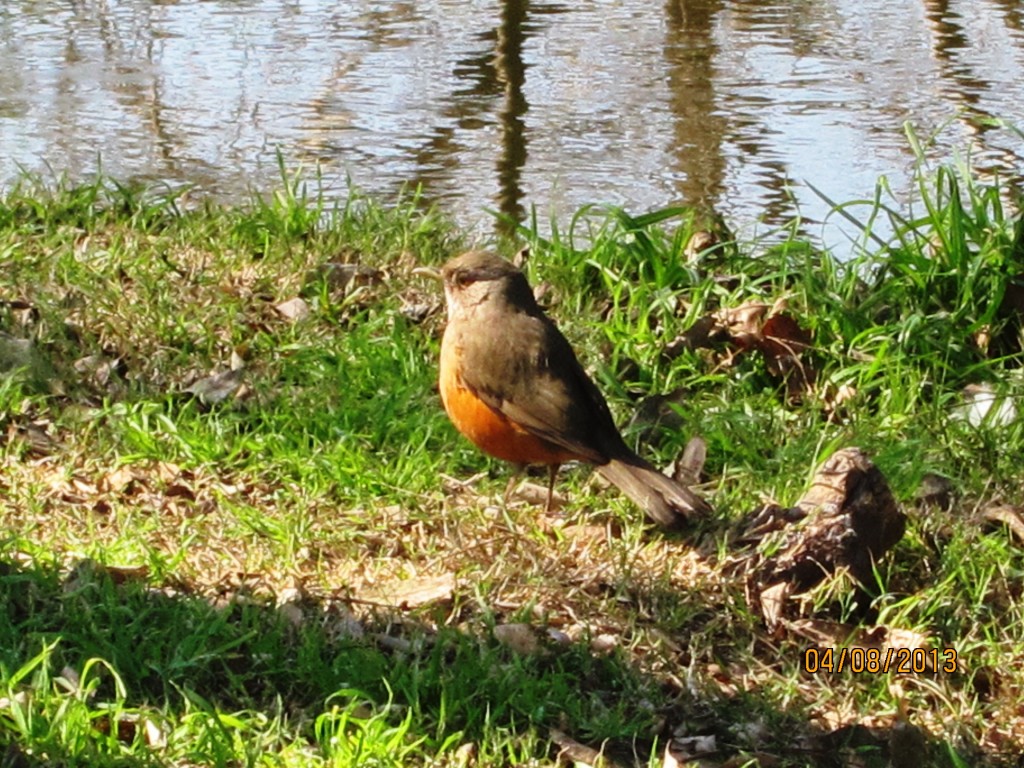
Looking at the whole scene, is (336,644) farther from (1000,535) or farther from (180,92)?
(180,92)

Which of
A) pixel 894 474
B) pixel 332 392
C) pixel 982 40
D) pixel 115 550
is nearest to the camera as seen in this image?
pixel 115 550

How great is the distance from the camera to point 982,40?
9.47 m

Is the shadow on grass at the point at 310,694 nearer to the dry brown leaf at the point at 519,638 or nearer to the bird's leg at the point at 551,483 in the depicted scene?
the dry brown leaf at the point at 519,638

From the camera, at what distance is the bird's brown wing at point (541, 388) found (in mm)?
4664

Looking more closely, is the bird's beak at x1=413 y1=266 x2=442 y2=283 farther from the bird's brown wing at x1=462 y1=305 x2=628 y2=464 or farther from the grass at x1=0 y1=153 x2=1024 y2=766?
the bird's brown wing at x1=462 y1=305 x2=628 y2=464

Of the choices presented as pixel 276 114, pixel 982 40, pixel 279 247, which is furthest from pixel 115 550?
pixel 982 40

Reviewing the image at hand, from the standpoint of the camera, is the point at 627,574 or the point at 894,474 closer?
the point at 627,574

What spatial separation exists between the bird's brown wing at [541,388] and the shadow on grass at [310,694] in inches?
30.4

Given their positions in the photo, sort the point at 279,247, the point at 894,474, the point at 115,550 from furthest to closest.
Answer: the point at 279,247 → the point at 894,474 → the point at 115,550

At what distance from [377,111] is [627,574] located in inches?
174

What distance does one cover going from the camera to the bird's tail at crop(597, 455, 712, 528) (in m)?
4.55

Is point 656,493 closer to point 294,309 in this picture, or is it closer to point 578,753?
point 578,753

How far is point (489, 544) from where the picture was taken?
4.57m

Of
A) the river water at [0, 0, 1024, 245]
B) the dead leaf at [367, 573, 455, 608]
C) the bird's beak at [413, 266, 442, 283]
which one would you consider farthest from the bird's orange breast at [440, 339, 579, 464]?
the river water at [0, 0, 1024, 245]
